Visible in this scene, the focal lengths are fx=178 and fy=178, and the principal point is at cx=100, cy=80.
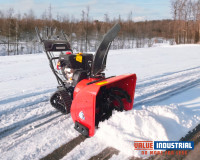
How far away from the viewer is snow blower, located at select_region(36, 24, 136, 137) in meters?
2.87

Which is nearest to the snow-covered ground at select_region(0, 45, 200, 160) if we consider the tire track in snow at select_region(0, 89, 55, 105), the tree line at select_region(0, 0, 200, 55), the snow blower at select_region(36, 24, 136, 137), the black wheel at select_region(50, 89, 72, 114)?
the tire track in snow at select_region(0, 89, 55, 105)

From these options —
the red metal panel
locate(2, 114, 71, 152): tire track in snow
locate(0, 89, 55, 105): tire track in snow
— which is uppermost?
the red metal panel

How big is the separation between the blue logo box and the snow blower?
975 mm

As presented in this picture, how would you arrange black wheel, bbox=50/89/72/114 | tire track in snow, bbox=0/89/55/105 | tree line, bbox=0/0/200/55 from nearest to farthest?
black wheel, bbox=50/89/72/114
tire track in snow, bbox=0/89/55/105
tree line, bbox=0/0/200/55

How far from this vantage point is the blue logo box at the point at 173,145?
2.77 m

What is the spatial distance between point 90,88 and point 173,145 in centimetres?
160

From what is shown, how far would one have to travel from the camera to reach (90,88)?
2818mm

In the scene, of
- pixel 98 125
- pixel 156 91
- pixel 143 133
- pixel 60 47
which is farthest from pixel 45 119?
pixel 156 91

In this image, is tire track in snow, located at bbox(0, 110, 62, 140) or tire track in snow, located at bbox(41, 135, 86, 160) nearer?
tire track in snow, located at bbox(41, 135, 86, 160)

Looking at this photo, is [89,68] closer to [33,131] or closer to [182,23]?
[33,131]

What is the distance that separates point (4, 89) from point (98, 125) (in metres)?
4.00

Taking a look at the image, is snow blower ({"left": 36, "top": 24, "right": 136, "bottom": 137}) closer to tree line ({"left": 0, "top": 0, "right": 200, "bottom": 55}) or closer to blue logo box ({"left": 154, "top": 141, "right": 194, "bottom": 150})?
blue logo box ({"left": 154, "top": 141, "right": 194, "bottom": 150})

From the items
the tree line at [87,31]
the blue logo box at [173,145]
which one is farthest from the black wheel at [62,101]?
the tree line at [87,31]

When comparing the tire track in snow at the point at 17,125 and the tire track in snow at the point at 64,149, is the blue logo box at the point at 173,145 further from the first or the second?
the tire track in snow at the point at 17,125
